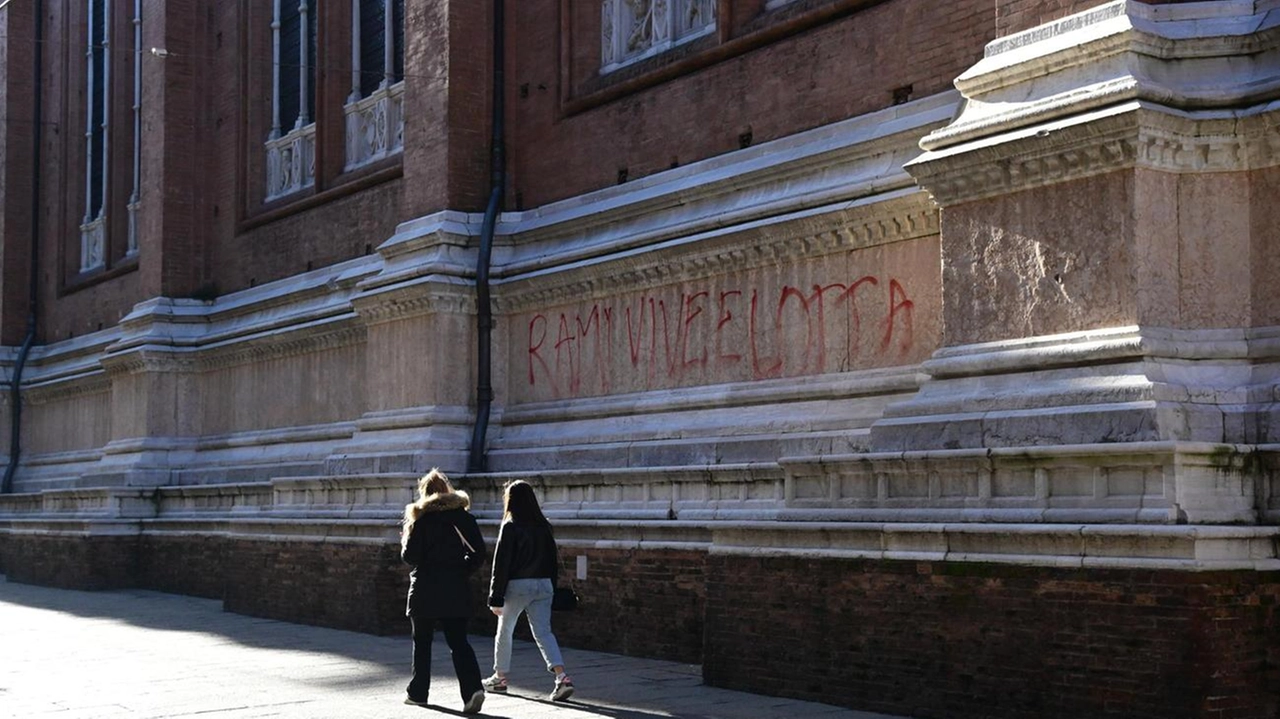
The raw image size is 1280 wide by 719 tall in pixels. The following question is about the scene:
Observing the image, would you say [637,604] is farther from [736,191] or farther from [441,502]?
[736,191]

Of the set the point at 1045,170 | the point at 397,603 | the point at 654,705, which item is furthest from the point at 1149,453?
the point at 397,603

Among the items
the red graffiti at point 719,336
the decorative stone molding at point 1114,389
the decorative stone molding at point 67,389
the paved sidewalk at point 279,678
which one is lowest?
the paved sidewalk at point 279,678

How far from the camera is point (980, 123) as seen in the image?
10.6 meters

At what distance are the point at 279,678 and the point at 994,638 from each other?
604cm

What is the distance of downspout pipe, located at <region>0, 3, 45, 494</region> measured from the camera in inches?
1206

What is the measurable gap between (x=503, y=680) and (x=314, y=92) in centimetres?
1334

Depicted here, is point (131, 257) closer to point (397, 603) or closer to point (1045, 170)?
point (397, 603)

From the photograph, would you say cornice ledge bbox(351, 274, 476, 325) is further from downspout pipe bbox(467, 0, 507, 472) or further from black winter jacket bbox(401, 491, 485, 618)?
black winter jacket bbox(401, 491, 485, 618)

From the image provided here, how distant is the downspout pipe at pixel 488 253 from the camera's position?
16.9 meters

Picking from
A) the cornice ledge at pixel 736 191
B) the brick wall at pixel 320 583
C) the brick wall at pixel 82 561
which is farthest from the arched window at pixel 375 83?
the brick wall at pixel 82 561

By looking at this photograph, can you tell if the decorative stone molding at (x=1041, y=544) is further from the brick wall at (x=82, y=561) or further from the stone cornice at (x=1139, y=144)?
the brick wall at (x=82, y=561)

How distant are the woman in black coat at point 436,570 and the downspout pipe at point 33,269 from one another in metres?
21.8

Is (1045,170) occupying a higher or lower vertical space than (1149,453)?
higher

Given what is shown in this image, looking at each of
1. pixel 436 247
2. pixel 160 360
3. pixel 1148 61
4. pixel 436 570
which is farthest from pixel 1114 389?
pixel 160 360
